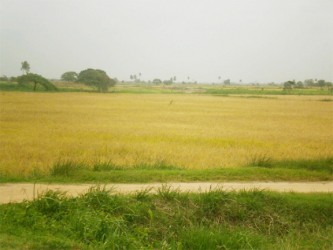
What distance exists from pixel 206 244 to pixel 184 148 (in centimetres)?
816

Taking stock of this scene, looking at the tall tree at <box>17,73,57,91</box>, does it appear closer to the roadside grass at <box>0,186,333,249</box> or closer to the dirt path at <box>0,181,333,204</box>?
the dirt path at <box>0,181,333,204</box>

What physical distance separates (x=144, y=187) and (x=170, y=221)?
167 cm

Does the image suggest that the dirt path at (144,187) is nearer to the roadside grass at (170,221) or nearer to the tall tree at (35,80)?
the roadside grass at (170,221)

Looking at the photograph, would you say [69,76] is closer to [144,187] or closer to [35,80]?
[35,80]

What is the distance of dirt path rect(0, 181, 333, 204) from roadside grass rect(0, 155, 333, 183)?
1.19ft

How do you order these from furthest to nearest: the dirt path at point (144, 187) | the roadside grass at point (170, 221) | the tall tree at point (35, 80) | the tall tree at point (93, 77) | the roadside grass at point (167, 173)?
the tall tree at point (35, 80)
the tall tree at point (93, 77)
the roadside grass at point (167, 173)
the dirt path at point (144, 187)
the roadside grass at point (170, 221)

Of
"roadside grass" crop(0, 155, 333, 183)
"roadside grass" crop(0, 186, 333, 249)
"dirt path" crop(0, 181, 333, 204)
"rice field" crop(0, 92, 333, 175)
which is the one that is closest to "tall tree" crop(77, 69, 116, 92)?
"rice field" crop(0, 92, 333, 175)

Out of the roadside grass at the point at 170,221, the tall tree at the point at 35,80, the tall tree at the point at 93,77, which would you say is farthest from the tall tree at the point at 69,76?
the roadside grass at the point at 170,221

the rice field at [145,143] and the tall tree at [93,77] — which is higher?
the tall tree at [93,77]

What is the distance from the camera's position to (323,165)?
1114cm

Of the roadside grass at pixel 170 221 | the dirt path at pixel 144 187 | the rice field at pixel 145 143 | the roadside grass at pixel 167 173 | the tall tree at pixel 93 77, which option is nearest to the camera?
the roadside grass at pixel 170 221

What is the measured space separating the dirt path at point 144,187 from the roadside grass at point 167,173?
1.19ft

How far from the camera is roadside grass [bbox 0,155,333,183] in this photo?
8.98m

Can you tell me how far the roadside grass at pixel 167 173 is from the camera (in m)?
8.98
